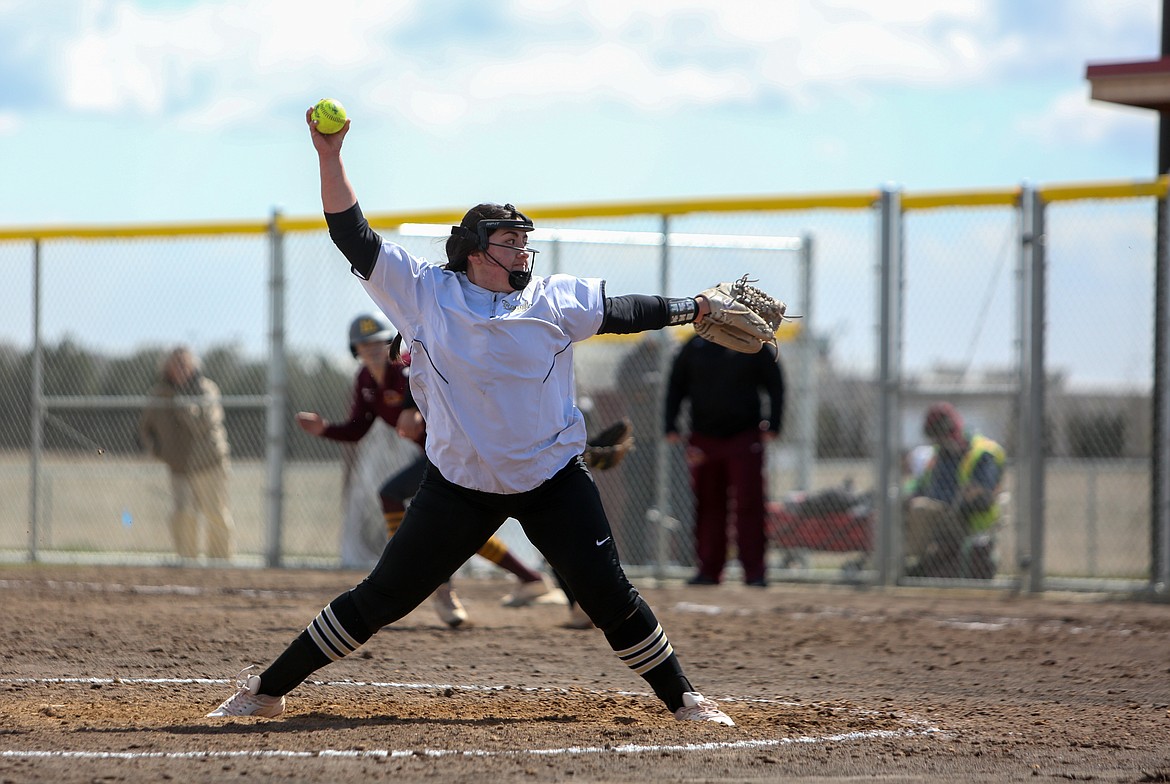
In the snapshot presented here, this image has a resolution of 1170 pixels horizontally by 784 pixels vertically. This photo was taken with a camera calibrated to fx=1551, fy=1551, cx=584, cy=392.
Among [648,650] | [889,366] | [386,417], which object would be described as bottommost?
[648,650]

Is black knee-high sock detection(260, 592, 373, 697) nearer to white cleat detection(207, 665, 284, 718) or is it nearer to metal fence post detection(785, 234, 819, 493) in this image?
white cleat detection(207, 665, 284, 718)

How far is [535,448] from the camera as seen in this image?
542 centimetres

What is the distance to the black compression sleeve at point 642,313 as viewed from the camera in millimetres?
5547

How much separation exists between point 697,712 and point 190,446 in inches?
341

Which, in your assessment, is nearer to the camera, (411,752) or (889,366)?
(411,752)

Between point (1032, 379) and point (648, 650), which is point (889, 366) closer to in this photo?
point (1032, 379)

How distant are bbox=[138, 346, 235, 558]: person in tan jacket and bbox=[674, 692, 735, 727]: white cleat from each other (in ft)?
27.7

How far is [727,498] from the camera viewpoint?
11883 millimetres

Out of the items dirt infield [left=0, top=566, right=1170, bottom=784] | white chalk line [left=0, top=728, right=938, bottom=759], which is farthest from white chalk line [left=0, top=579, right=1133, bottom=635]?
white chalk line [left=0, top=728, right=938, bottom=759]

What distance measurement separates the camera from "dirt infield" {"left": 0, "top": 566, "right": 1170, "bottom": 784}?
502 cm

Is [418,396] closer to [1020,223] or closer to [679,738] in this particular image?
[679,738]

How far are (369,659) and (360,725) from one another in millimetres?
1946

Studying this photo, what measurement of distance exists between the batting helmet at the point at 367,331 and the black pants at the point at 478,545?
3784mm

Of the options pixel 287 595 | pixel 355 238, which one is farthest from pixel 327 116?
pixel 287 595
